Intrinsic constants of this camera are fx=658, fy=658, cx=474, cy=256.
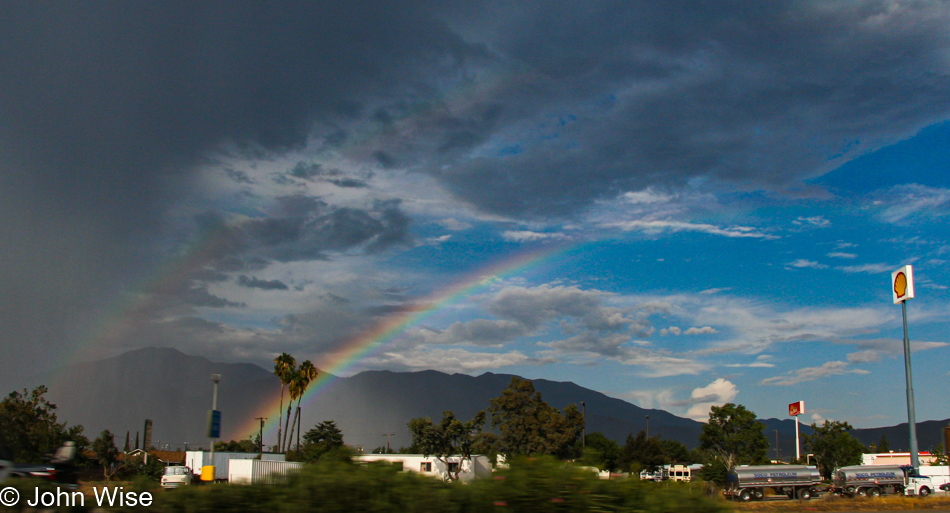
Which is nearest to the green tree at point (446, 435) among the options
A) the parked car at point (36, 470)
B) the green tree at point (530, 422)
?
the green tree at point (530, 422)

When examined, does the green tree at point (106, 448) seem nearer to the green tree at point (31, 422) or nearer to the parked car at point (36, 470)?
the green tree at point (31, 422)

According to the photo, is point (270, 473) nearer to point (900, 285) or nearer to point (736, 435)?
point (900, 285)

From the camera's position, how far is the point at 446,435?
2847 inches

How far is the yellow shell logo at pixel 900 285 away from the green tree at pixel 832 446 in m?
67.4

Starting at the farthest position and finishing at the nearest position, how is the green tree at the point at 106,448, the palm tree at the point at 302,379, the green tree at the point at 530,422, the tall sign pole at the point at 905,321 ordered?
1. the palm tree at the point at 302,379
2. the green tree at the point at 106,448
3. the green tree at the point at 530,422
4. the tall sign pole at the point at 905,321

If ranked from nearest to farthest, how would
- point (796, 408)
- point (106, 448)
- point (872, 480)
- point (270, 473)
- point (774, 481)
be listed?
point (270, 473) < point (774, 481) < point (872, 480) < point (106, 448) < point (796, 408)

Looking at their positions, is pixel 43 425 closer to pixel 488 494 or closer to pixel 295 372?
pixel 295 372

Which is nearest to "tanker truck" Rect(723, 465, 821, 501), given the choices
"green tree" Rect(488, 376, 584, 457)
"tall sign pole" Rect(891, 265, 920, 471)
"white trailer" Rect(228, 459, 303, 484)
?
"tall sign pole" Rect(891, 265, 920, 471)

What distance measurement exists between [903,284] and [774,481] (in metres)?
18.8

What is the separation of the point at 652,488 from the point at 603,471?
0.74 meters

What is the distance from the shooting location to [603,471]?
8211 mm

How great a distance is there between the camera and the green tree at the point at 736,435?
9356cm

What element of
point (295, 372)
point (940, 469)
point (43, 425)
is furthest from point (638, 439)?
point (43, 425)

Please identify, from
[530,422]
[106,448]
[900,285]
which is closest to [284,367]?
[106,448]
